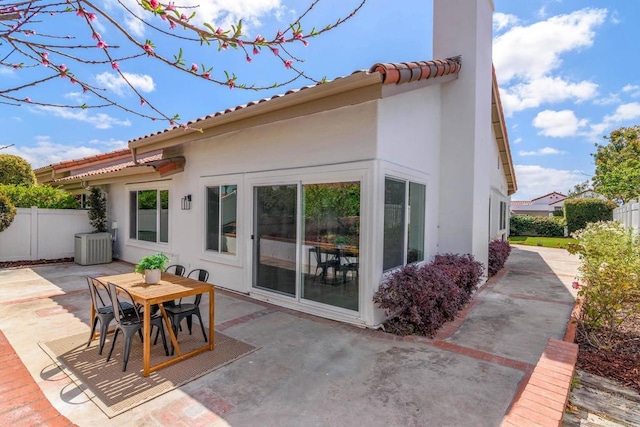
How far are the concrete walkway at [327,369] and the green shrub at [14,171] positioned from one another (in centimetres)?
1329

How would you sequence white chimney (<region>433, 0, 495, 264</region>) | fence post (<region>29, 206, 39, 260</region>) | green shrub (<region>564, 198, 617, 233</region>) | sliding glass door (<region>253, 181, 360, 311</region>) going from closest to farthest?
sliding glass door (<region>253, 181, 360, 311</region>)
white chimney (<region>433, 0, 495, 264</region>)
fence post (<region>29, 206, 39, 260</region>)
green shrub (<region>564, 198, 617, 233</region>)

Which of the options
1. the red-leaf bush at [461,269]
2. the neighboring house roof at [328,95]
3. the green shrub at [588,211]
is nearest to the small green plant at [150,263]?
the neighboring house roof at [328,95]

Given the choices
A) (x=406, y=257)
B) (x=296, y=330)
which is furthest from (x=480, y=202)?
(x=296, y=330)

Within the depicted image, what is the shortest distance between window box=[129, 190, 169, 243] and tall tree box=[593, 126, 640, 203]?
107ft

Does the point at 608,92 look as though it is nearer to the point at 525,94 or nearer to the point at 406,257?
the point at 525,94

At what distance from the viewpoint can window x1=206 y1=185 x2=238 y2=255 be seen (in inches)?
350

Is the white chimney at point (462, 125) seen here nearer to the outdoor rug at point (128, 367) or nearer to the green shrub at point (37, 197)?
the outdoor rug at point (128, 367)

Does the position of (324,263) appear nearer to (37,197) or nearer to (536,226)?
(37,197)

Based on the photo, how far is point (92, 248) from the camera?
42.7ft

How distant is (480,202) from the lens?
9.40 m

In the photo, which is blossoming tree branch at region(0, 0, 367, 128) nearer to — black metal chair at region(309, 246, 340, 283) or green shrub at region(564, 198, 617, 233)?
black metal chair at region(309, 246, 340, 283)

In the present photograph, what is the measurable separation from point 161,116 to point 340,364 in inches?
164

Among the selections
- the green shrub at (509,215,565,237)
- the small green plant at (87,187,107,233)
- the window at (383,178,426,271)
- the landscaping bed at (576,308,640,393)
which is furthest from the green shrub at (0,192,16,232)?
the green shrub at (509,215,565,237)

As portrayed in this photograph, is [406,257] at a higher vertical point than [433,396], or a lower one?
higher
